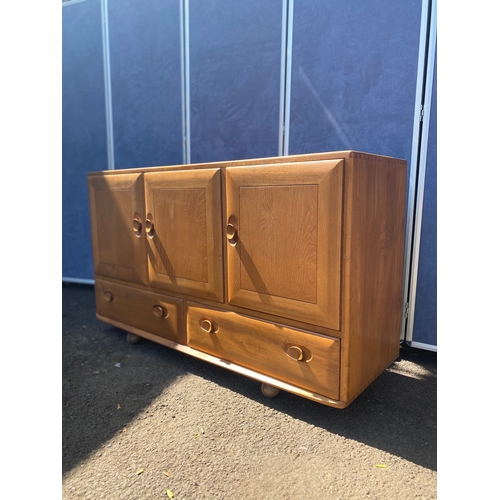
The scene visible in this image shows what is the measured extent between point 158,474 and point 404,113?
2.20m

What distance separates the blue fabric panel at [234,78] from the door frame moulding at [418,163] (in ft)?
2.96

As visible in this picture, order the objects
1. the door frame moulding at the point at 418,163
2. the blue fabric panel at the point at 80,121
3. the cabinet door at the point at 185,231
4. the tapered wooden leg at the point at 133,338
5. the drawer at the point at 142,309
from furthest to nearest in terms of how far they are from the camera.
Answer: the blue fabric panel at the point at 80,121
the tapered wooden leg at the point at 133,338
the drawer at the point at 142,309
the door frame moulding at the point at 418,163
the cabinet door at the point at 185,231

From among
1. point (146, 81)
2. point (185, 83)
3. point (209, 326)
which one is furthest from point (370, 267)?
point (146, 81)

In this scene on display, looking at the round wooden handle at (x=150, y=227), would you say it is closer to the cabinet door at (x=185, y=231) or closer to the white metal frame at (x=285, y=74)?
the cabinet door at (x=185, y=231)

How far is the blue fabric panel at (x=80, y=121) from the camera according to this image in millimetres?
3557

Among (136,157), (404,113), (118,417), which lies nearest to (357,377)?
(118,417)

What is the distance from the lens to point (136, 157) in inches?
137

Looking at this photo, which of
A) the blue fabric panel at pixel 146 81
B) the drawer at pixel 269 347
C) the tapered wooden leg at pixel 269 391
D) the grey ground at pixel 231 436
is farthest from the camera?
the blue fabric panel at pixel 146 81

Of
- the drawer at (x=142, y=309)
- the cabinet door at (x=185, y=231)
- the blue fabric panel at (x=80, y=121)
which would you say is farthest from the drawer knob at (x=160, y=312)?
the blue fabric panel at (x=80, y=121)

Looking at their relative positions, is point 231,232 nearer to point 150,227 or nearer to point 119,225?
point 150,227

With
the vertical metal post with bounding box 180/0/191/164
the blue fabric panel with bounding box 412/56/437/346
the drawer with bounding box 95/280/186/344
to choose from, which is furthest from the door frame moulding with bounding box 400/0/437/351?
the vertical metal post with bounding box 180/0/191/164

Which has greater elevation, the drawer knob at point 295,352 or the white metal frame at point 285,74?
the white metal frame at point 285,74
